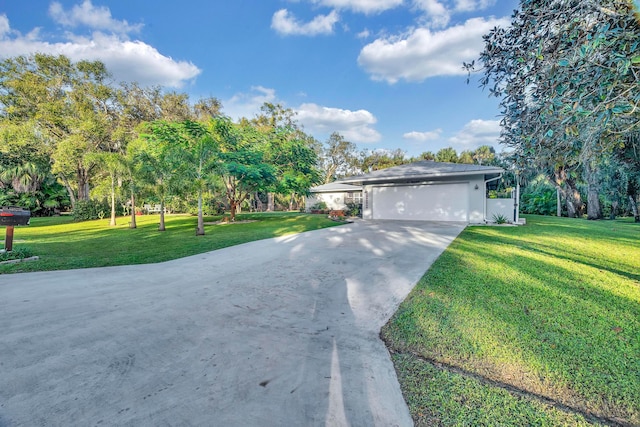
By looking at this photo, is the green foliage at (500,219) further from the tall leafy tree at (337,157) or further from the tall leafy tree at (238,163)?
the tall leafy tree at (337,157)

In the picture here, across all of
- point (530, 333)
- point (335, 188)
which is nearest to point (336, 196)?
point (335, 188)

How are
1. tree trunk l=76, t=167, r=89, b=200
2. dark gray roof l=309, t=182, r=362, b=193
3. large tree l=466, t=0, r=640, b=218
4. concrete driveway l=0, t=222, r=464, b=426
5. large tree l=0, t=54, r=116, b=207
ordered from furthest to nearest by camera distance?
dark gray roof l=309, t=182, r=362, b=193 < tree trunk l=76, t=167, r=89, b=200 < large tree l=0, t=54, r=116, b=207 < large tree l=466, t=0, r=640, b=218 < concrete driveway l=0, t=222, r=464, b=426

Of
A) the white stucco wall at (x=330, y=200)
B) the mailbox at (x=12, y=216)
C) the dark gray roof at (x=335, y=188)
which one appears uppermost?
the dark gray roof at (x=335, y=188)

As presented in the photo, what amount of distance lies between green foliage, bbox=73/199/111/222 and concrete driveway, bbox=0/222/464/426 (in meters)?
16.6

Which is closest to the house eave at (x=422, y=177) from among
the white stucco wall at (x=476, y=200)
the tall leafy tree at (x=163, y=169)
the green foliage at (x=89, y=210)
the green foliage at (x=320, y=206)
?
the white stucco wall at (x=476, y=200)

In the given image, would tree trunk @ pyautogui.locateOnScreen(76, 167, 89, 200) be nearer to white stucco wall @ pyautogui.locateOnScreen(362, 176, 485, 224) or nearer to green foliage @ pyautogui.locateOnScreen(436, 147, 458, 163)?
white stucco wall @ pyautogui.locateOnScreen(362, 176, 485, 224)

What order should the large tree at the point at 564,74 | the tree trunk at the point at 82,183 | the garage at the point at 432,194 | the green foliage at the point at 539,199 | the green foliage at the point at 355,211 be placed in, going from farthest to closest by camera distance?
the green foliage at the point at 539,199
the tree trunk at the point at 82,183
the green foliage at the point at 355,211
the garage at the point at 432,194
the large tree at the point at 564,74

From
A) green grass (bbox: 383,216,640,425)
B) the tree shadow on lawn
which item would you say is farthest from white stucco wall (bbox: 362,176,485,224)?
the tree shadow on lawn

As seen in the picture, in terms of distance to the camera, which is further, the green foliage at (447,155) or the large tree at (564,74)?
the green foliage at (447,155)

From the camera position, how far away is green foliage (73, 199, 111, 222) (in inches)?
687

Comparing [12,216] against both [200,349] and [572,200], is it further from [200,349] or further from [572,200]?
[572,200]

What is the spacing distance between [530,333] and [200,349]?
3.24 meters

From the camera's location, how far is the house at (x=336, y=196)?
2288cm

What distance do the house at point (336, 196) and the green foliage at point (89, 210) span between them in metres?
15.5
